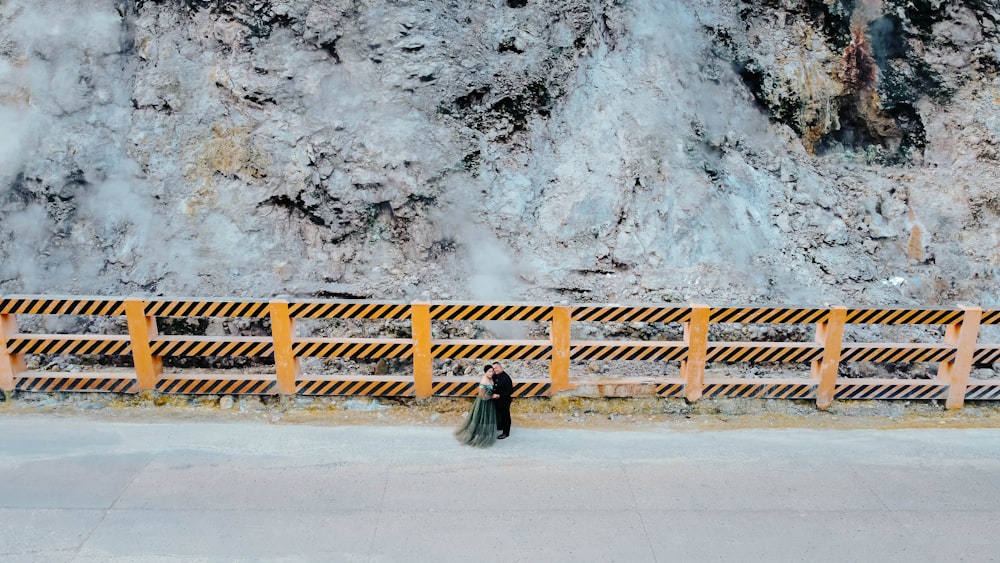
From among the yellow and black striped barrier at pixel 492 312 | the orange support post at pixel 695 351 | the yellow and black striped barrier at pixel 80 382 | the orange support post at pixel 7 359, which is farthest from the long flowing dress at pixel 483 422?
the orange support post at pixel 7 359

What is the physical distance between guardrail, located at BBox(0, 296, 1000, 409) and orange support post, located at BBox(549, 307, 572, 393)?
1 cm

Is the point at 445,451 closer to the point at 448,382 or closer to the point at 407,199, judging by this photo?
the point at 448,382

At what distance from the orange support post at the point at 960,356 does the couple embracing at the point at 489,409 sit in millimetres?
5013

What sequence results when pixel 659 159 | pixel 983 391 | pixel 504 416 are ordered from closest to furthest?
pixel 504 416 → pixel 983 391 → pixel 659 159

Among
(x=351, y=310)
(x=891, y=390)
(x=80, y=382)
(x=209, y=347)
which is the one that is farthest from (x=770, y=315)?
(x=80, y=382)

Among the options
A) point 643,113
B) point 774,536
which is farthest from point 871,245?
point 774,536

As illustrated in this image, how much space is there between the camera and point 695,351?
25.8 feet

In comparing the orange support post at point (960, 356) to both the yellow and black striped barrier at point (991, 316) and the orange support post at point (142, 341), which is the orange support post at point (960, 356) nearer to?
the yellow and black striped barrier at point (991, 316)

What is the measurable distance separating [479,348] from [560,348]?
0.88 meters

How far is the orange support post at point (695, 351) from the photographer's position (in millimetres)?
7719

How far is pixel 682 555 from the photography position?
572 centimetres

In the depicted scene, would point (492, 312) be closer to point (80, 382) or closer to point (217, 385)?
point (217, 385)

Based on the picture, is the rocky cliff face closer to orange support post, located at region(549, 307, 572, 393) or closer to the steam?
the steam

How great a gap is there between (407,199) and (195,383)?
4.03m
